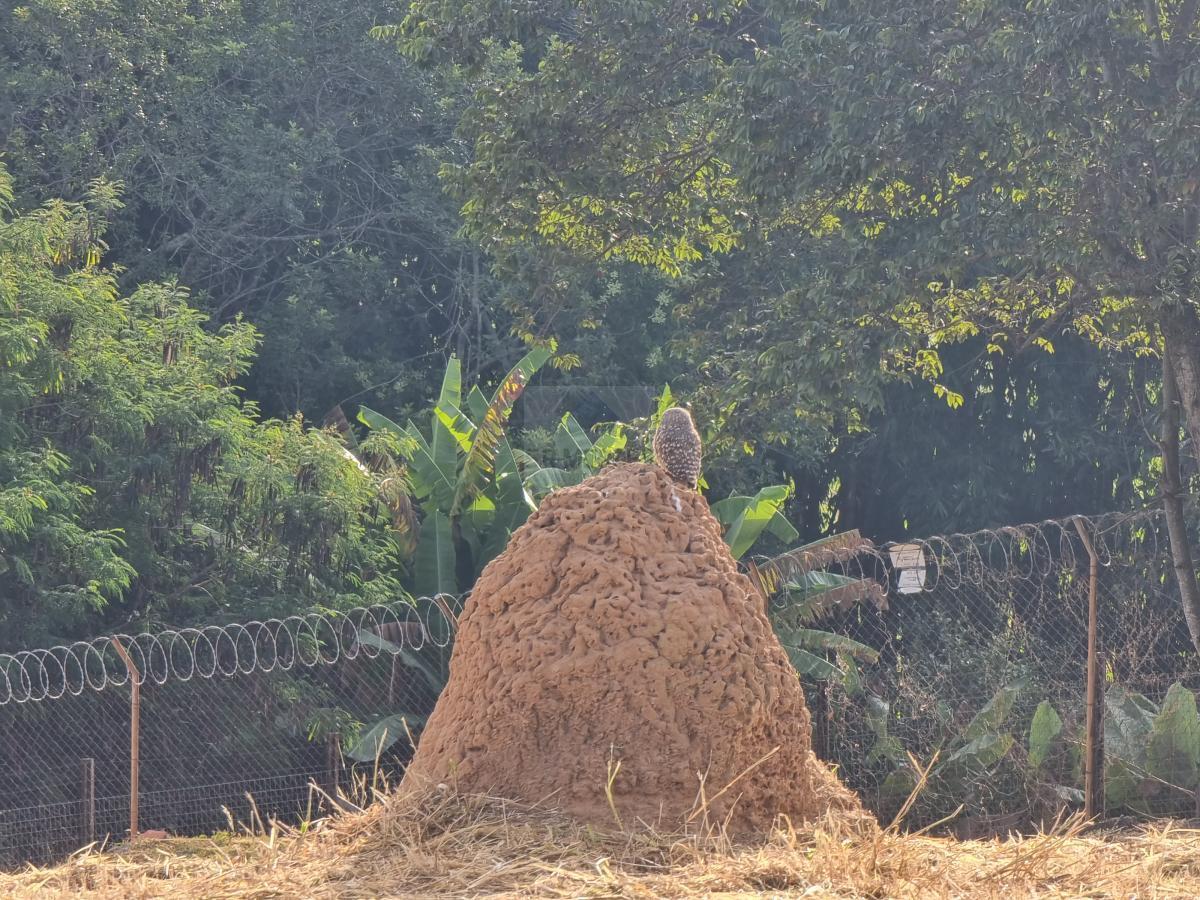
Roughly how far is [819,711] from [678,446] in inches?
114

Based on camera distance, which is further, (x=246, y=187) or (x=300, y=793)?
(x=246, y=187)

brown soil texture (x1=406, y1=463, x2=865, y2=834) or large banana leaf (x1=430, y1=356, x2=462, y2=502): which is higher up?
large banana leaf (x1=430, y1=356, x2=462, y2=502)

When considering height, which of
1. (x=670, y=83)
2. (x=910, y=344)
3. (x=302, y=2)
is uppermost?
(x=302, y=2)

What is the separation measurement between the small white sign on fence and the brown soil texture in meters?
1.99

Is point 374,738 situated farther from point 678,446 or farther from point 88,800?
point 678,446

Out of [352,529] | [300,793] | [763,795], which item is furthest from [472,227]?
[763,795]

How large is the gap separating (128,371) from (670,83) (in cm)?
468

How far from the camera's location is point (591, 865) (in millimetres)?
4602

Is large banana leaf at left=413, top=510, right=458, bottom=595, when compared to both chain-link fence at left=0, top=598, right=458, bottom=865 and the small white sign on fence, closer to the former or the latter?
chain-link fence at left=0, top=598, right=458, bottom=865

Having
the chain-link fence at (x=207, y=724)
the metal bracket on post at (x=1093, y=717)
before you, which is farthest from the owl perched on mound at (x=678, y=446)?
the chain-link fence at (x=207, y=724)

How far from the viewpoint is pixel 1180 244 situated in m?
8.84

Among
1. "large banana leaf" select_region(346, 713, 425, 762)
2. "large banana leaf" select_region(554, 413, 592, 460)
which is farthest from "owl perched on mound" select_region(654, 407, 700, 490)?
"large banana leaf" select_region(554, 413, 592, 460)

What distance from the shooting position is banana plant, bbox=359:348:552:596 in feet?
41.0

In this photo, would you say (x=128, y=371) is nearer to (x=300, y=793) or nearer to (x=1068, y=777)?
(x=300, y=793)
